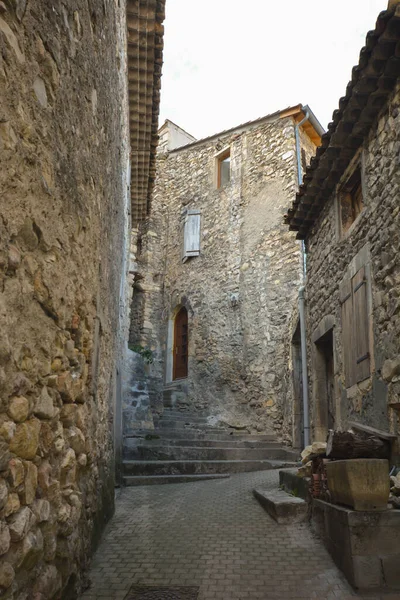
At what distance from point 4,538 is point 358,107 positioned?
4.69 m

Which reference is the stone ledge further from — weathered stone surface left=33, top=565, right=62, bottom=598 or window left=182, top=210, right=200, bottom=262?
window left=182, top=210, right=200, bottom=262

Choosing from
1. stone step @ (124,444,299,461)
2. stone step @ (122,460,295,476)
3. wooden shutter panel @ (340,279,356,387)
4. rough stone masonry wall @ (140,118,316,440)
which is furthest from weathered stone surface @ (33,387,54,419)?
rough stone masonry wall @ (140,118,316,440)

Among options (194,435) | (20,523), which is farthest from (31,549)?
(194,435)

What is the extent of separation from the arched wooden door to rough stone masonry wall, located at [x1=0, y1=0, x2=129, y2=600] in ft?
32.2

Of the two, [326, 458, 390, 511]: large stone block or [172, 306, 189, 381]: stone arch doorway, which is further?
[172, 306, 189, 381]: stone arch doorway

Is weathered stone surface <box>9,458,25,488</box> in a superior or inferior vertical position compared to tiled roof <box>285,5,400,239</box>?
inferior

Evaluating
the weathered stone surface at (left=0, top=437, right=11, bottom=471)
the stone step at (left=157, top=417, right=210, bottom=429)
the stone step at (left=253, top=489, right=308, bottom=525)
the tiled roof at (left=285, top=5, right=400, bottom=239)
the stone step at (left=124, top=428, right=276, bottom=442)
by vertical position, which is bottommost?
the stone step at (left=253, top=489, right=308, bottom=525)

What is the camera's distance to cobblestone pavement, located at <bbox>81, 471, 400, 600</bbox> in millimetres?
3016

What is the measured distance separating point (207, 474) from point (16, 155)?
598 cm

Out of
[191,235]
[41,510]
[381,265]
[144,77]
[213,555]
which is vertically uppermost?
[191,235]

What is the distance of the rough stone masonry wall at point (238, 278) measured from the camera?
1060cm

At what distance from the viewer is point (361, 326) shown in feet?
16.5

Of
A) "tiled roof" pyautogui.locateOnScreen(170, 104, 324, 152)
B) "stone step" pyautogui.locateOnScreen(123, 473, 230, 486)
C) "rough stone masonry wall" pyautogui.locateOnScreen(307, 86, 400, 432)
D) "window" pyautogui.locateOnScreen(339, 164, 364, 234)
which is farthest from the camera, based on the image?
"tiled roof" pyautogui.locateOnScreen(170, 104, 324, 152)

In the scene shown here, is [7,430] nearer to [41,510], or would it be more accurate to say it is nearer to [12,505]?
[12,505]
